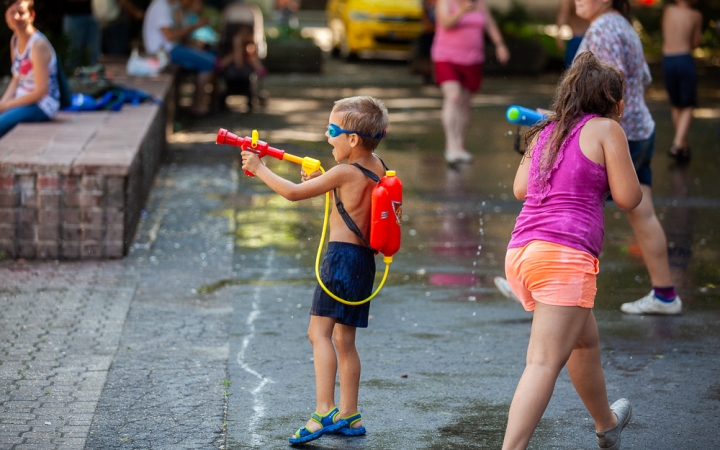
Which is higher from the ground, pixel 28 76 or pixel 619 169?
pixel 619 169

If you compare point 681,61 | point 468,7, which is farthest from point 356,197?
point 681,61

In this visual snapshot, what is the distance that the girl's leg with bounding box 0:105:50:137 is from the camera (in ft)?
28.9

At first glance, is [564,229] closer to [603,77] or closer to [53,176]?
[603,77]

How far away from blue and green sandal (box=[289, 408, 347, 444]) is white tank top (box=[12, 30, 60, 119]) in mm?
5321

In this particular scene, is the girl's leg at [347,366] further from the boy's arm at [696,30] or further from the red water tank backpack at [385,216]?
the boy's arm at [696,30]

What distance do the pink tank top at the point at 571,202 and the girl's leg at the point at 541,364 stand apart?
0.26m

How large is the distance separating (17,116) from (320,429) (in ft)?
18.1

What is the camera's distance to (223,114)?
49.0 ft

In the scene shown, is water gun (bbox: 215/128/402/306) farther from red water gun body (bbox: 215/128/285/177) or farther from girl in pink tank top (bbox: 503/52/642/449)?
girl in pink tank top (bbox: 503/52/642/449)

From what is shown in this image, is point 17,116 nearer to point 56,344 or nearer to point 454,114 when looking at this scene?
point 56,344

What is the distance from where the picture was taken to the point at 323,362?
438cm

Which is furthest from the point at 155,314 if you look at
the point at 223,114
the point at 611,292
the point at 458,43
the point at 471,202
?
the point at 223,114

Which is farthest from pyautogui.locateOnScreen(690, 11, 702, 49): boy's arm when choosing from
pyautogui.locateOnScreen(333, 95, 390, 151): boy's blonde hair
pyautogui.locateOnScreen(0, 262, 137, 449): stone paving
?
pyautogui.locateOnScreen(333, 95, 390, 151): boy's blonde hair

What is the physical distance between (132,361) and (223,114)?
994cm
